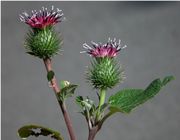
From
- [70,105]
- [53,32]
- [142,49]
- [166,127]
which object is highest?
[53,32]

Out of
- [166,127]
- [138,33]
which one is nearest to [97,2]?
[138,33]

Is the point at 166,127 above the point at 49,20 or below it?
below

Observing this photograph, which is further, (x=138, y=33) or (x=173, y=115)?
(x=138, y=33)

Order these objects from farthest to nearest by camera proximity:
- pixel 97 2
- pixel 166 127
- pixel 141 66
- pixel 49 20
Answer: pixel 97 2
pixel 141 66
pixel 166 127
pixel 49 20

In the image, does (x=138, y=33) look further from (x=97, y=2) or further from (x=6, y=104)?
(x=6, y=104)

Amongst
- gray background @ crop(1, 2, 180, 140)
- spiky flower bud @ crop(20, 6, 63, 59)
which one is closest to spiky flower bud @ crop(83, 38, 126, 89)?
spiky flower bud @ crop(20, 6, 63, 59)

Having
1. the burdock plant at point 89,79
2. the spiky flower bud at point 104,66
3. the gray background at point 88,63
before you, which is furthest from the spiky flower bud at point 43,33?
the gray background at point 88,63

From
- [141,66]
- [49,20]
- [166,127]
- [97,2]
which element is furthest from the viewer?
[97,2]

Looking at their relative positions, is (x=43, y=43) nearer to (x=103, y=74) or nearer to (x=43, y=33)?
(x=43, y=33)

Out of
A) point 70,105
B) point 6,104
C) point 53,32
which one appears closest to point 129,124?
point 70,105
